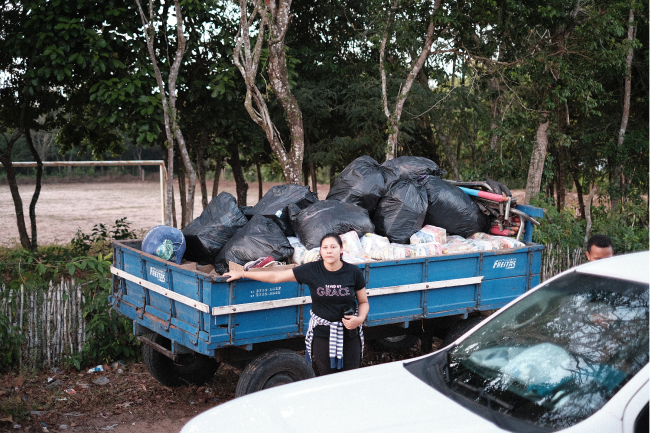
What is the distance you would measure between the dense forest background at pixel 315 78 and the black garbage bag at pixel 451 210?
2.96 metres

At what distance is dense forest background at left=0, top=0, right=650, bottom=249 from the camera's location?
8477 mm

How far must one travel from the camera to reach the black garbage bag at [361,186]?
587 cm

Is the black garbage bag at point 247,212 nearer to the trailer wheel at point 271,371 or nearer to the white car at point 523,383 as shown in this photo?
the trailer wheel at point 271,371

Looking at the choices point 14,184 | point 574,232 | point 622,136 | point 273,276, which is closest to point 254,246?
point 273,276

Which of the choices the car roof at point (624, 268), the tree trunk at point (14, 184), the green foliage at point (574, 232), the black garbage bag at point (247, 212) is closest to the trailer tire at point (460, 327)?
the black garbage bag at point (247, 212)

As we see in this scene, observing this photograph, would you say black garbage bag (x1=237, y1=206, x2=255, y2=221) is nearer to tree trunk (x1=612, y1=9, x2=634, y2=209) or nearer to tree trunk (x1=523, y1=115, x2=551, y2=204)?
tree trunk (x1=523, y1=115, x2=551, y2=204)

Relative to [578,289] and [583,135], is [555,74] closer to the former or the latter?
[583,135]

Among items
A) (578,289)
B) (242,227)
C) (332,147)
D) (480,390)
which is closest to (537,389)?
(480,390)

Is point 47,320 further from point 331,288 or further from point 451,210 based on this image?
point 451,210

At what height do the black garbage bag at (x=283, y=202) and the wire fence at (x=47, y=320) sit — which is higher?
the black garbage bag at (x=283, y=202)

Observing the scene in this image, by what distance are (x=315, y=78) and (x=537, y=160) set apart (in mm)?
5612

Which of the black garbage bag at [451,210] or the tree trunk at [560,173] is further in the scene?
the tree trunk at [560,173]

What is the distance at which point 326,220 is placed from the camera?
5.25 meters

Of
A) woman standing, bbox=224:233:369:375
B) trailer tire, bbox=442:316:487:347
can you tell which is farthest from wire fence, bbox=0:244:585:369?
trailer tire, bbox=442:316:487:347
